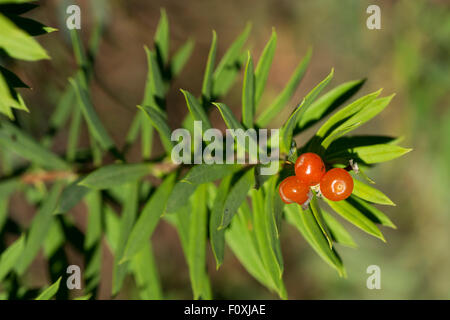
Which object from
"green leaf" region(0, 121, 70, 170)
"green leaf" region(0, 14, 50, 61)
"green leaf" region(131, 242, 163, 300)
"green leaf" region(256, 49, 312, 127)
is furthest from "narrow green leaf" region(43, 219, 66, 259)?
"green leaf" region(256, 49, 312, 127)

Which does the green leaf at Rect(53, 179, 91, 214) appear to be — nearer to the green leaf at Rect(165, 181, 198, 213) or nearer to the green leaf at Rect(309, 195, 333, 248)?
the green leaf at Rect(165, 181, 198, 213)

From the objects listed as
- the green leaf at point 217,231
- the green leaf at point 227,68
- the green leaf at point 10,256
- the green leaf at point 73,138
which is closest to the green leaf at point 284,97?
the green leaf at point 227,68

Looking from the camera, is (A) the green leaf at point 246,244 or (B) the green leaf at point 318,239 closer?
(B) the green leaf at point 318,239

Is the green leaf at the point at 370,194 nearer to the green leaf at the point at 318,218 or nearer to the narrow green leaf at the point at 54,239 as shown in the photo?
the green leaf at the point at 318,218

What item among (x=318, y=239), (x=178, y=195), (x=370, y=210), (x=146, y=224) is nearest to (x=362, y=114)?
(x=370, y=210)

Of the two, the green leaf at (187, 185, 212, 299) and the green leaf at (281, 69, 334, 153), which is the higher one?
the green leaf at (281, 69, 334, 153)

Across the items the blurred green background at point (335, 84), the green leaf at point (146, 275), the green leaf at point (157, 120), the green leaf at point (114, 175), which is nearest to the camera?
the green leaf at point (157, 120)
